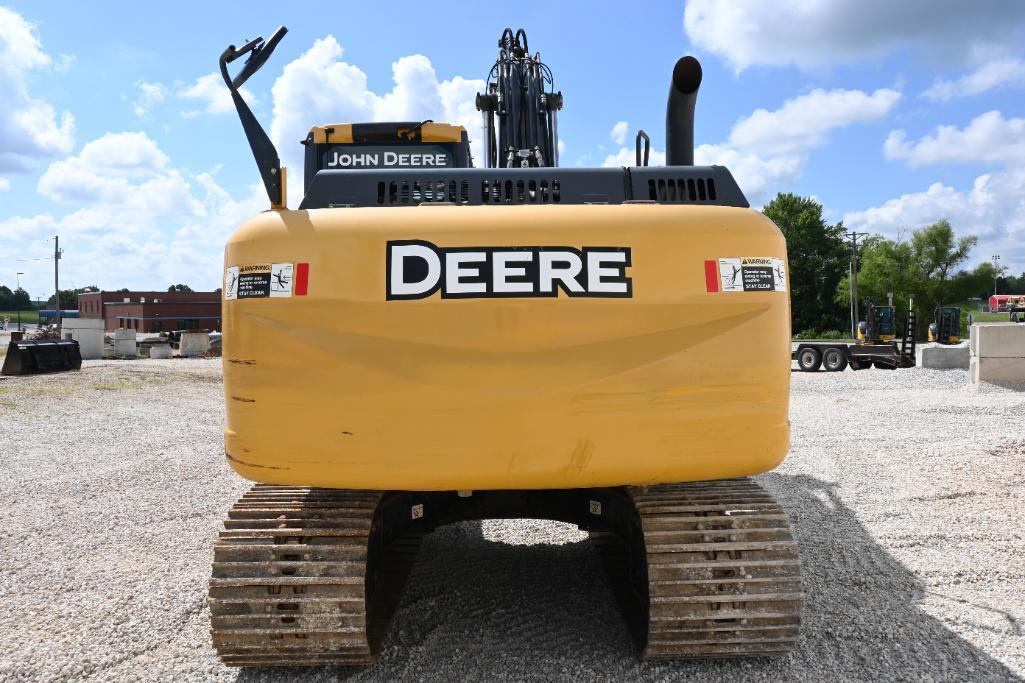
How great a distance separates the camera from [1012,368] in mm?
13703

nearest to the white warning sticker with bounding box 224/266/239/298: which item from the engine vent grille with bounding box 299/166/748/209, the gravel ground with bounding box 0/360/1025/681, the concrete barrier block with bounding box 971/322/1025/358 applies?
the engine vent grille with bounding box 299/166/748/209

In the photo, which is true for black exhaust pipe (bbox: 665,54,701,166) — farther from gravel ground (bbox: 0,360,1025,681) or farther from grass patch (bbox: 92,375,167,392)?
grass patch (bbox: 92,375,167,392)

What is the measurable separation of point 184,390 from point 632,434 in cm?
1504

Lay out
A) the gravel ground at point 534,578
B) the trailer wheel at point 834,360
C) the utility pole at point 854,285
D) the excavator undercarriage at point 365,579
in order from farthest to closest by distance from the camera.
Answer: the utility pole at point 854,285
the trailer wheel at point 834,360
the gravel ground at point 534,578
the excavator undercarriage at point 365,579

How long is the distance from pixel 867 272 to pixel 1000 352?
50271mm

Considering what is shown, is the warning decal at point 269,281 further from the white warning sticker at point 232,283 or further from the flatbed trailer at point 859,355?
the flatbed trailer at point 859,355

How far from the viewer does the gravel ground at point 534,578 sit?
11.0 ft

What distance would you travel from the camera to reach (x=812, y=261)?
6397cm

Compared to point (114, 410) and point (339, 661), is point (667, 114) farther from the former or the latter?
point (114, 410)

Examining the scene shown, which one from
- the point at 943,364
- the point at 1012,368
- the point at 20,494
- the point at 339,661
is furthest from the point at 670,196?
the point at 943,364

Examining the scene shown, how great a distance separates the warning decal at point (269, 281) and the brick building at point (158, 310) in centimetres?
6922

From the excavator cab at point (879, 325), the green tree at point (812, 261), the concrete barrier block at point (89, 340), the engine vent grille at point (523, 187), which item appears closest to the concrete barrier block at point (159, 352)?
the concrete barrier block at point (89, 340)

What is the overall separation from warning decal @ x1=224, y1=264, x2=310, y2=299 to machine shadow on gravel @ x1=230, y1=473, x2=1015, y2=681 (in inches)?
64.7

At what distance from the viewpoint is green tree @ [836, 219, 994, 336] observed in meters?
59.8
